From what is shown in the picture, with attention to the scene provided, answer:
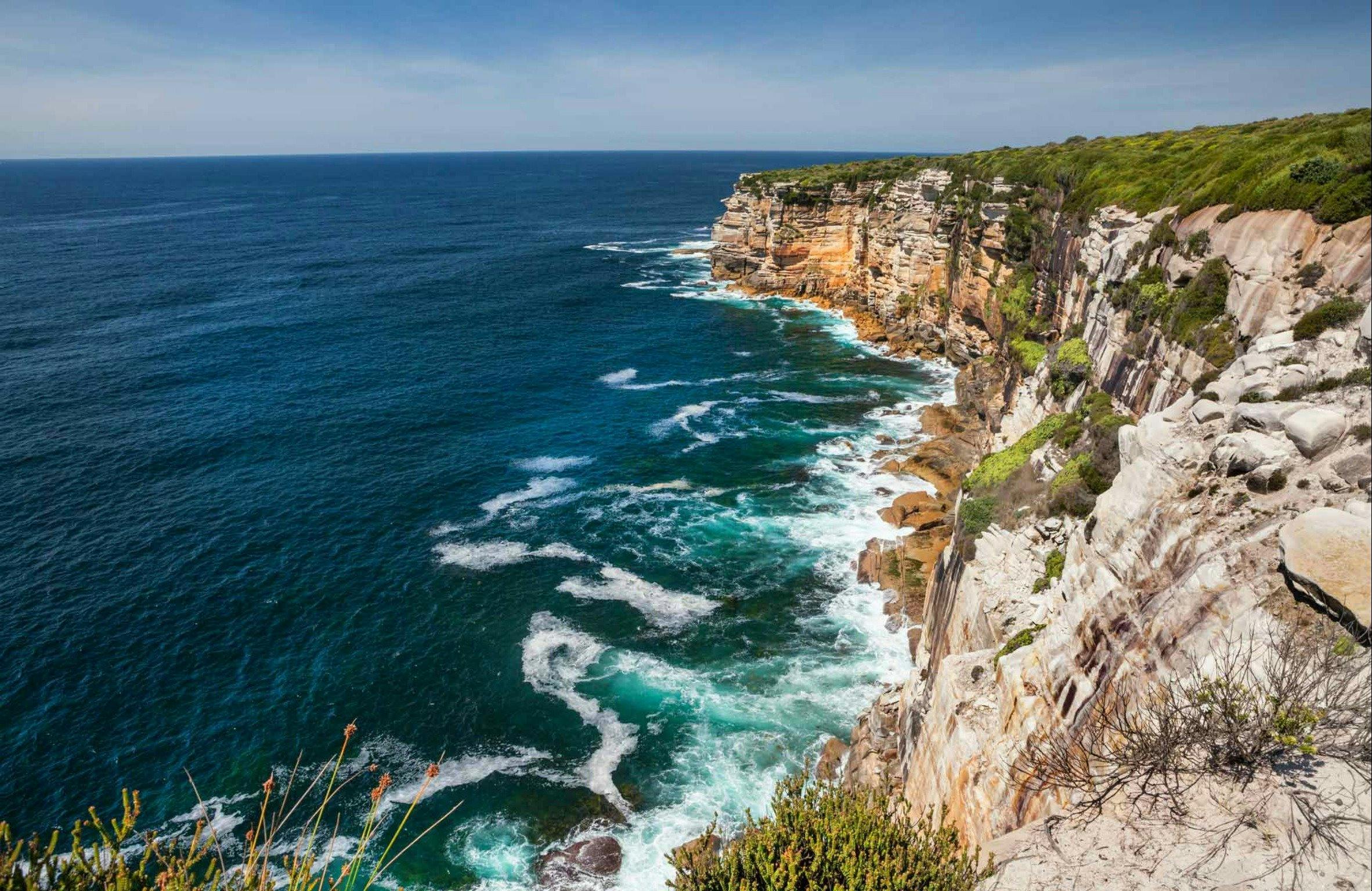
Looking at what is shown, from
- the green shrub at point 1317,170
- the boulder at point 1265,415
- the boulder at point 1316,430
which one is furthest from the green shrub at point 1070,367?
the boulder at point 1316,430

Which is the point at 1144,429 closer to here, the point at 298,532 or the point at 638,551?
the point at 638,551

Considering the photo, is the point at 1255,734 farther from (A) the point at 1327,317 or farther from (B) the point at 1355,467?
(A) the point at 1327,317

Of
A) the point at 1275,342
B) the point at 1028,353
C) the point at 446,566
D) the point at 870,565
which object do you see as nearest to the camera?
the point at 1275,342

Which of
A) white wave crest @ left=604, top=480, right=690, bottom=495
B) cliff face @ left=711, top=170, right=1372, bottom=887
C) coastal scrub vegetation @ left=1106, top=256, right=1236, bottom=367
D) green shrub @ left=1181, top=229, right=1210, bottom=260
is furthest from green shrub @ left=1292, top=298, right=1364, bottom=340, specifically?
white wave crest @ left=604, top=480, right=690, bottom=495

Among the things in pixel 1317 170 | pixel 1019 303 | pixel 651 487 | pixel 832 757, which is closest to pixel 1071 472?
pixel 1317 170

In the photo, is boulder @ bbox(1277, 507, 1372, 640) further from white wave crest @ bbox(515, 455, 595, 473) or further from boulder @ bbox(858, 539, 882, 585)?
white wave crest @ bbox(515, 455, 595, 473)

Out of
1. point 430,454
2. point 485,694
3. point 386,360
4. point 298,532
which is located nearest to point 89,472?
point 298,532
